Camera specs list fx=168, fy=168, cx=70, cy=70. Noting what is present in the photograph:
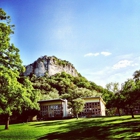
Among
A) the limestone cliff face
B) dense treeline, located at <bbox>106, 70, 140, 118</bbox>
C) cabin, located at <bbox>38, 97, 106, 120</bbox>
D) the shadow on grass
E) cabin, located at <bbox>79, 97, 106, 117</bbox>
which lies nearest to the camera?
the shadow on grass

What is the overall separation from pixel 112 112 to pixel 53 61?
6548 centimetres

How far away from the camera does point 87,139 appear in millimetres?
13656

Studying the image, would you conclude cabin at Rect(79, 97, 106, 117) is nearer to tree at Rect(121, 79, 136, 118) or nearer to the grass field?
tree at Rect(121, 79, 136, 118)

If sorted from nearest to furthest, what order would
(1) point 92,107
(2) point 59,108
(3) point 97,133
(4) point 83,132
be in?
(3) point 97,133, (4) point 83,132, (2) point 59,108, (1) point 92,107

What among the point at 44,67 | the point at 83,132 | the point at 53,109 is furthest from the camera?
the point at 44,67

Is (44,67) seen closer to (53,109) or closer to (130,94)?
(53,109)

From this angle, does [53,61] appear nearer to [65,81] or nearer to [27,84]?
[65,81]

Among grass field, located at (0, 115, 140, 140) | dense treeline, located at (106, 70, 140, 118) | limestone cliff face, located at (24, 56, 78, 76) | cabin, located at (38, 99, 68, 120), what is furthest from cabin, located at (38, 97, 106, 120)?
limestone cliff face, located at (24, 56, 78, 76)

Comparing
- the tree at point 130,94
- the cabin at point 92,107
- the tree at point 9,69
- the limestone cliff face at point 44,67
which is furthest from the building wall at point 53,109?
the limestone cliff face at point 44,67

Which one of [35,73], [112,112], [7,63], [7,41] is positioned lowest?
[112,112]

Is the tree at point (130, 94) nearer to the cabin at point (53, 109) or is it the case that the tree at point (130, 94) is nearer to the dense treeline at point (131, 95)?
the dense treeline at point (131, 95)

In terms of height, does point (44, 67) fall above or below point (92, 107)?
above

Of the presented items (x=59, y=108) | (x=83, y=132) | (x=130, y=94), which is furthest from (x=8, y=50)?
(x=59, y=108)

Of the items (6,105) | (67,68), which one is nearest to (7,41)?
(6,105)
